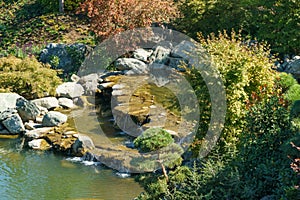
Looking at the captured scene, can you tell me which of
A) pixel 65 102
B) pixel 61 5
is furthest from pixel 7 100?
pixel 61 5

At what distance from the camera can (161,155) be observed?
28.8ft

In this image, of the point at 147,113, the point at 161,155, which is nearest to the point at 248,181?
the point at 161,155

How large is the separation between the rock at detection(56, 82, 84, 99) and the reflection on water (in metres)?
4.32

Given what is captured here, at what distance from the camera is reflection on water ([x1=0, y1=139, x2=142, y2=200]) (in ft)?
32.8

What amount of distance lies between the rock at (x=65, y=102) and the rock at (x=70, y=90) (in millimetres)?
274

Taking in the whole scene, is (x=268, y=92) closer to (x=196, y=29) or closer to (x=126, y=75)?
(x=126, y=75)

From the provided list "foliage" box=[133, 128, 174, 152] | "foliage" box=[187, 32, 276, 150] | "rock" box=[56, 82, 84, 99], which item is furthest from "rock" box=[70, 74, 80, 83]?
"foliage" box=[133, 128, 174, 152]

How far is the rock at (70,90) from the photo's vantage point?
54.0 feet

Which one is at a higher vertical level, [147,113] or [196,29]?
[196,29]

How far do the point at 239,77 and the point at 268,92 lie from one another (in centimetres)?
85

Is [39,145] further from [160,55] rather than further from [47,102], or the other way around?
[160,55]

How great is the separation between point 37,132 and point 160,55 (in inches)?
257

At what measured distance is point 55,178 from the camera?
10.8 metres

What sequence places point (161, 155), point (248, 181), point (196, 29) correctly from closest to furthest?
1. point (248, 181)
2. point (161, 155)
3. point (196, 29)
